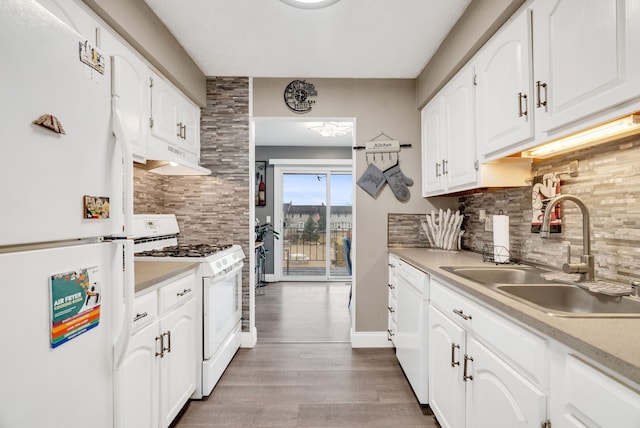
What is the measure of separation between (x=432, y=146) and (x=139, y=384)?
2571 mm

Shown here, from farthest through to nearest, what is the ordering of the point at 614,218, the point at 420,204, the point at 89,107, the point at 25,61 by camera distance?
the point at 420,204, the point at 614,218, the point at 89,107, the point at 25,61

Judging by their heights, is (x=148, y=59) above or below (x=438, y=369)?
above

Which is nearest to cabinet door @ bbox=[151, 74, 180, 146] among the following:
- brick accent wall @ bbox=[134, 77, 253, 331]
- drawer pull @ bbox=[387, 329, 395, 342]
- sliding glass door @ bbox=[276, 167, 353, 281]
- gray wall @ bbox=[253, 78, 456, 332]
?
brick accent wall @ bbox=[134, 77, 253, 331]

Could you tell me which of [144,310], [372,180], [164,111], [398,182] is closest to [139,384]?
[144,310]

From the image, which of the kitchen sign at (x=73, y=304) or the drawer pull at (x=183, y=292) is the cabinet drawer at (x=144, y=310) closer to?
the drawer pull at (x=183, y=292)

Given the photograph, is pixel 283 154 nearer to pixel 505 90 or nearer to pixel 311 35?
pixel 311 35

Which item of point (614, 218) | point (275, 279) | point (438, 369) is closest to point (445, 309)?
point (438, 369)

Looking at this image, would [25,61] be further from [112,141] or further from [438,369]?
[438,369]

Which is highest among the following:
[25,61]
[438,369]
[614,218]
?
[25,61]

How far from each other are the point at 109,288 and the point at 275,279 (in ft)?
16.3

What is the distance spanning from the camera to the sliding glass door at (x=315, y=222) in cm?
606

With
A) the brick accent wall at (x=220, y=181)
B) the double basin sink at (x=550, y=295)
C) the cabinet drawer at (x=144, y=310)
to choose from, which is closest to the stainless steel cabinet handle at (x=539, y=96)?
the double basin sink at (x=550, y=295)

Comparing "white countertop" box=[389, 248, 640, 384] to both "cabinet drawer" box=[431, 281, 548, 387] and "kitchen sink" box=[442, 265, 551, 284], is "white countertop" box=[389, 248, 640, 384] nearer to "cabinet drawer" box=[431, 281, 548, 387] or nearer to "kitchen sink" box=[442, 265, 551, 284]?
"cabinet drawer" box=[431, 281, 548, 387]

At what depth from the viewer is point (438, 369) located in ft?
5.83
